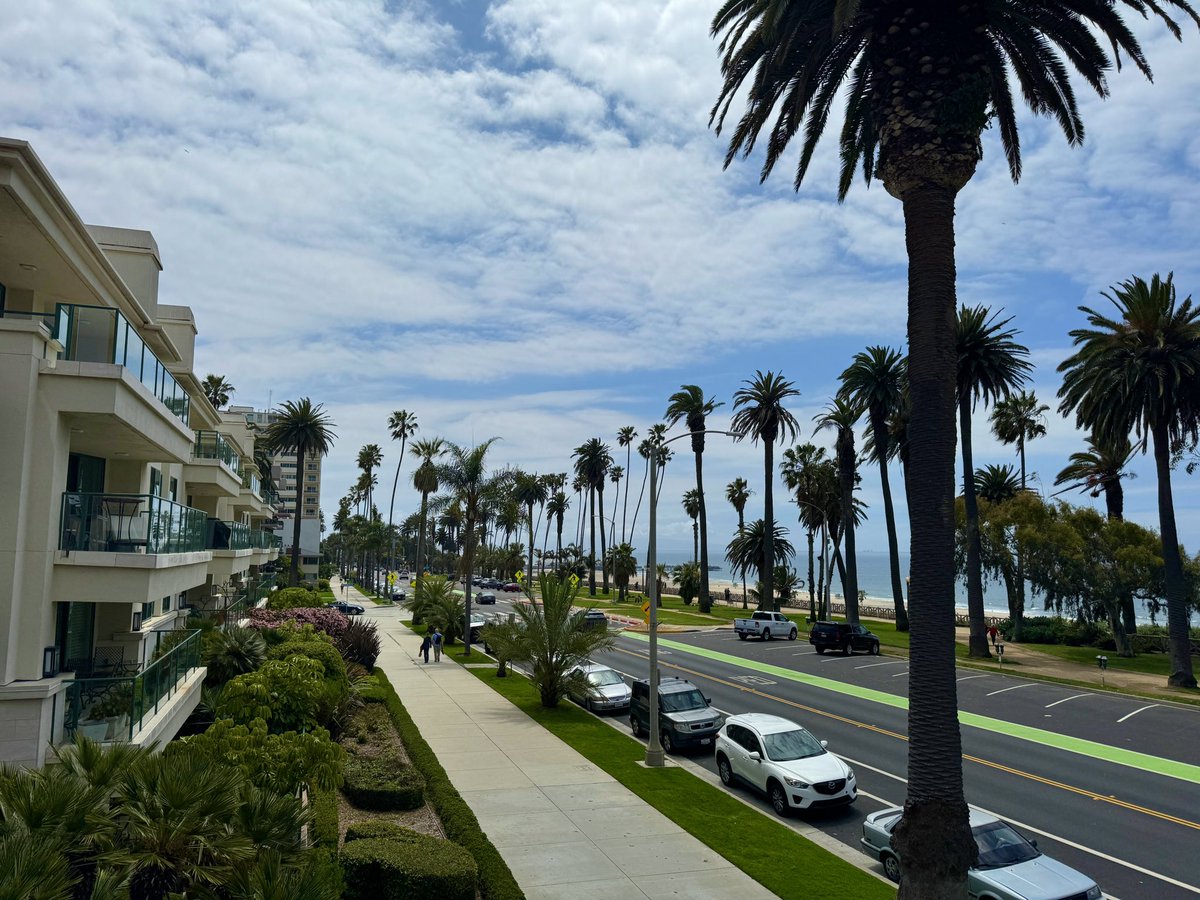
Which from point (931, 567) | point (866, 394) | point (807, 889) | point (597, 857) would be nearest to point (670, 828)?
point (597, 857)

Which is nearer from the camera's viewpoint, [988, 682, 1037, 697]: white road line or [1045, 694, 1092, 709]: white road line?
[1045, 694, 1092, 709]: white road line

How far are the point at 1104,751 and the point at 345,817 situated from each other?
20062 millimetres

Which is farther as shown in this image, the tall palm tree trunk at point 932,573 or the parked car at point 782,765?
the parked car at point 782,765

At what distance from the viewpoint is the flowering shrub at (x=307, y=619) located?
3388cm

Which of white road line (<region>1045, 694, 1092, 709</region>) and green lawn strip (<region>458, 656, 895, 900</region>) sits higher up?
green lawn strip (<region>458, 656, 895, 900</region>)

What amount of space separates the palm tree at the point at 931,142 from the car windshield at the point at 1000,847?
2788mm

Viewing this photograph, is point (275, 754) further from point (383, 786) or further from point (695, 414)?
point (695, 414)

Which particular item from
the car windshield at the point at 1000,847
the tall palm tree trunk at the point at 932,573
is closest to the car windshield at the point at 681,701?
the car windshield at the point at 1000,847

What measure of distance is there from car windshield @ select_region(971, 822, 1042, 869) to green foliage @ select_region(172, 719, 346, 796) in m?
9.82

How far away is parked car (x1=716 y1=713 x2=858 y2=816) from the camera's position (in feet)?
56.0

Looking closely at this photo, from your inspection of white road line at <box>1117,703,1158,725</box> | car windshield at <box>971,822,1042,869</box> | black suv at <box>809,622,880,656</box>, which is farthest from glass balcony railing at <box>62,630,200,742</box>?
black suv at <box>809,622,880,656</box>

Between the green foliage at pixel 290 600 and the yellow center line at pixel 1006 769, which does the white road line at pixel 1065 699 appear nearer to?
the yellow center line at pixel 1006 769

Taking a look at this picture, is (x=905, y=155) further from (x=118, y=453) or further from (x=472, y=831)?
(x=118, y=453)

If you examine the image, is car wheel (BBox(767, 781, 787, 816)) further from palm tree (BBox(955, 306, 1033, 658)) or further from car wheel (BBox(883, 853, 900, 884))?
palm tree (BBox(955, 306, 1033, 658))
